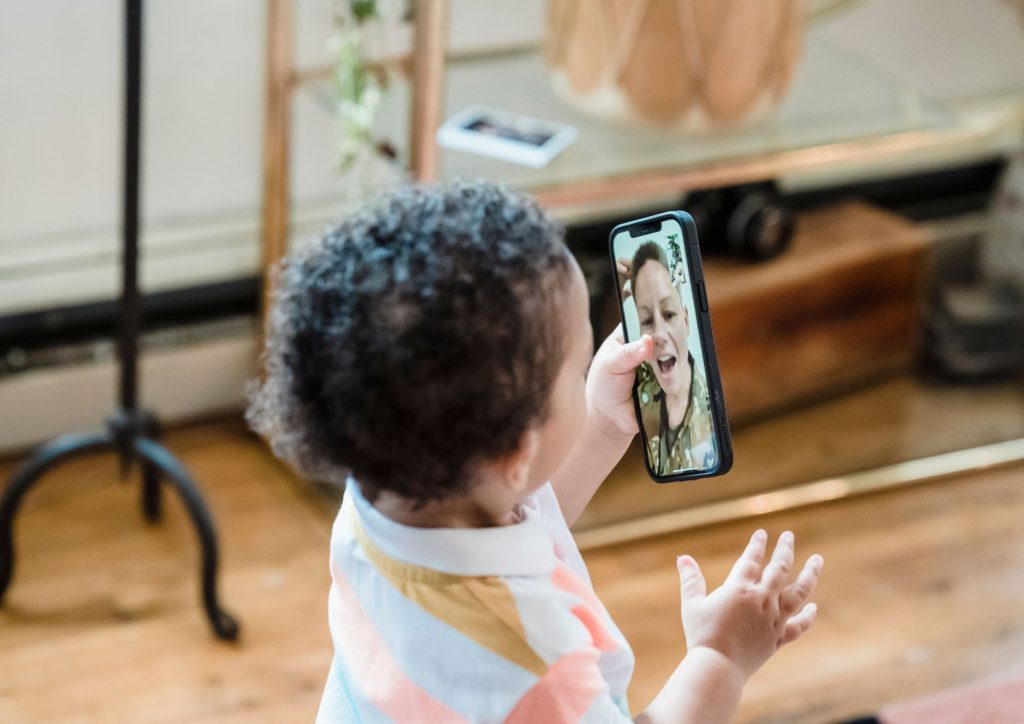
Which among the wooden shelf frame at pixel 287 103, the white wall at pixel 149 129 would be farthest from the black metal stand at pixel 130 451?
the white wall at pixel 149 129

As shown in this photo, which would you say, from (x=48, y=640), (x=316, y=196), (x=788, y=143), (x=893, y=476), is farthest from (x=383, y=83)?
(x=893, y=476)

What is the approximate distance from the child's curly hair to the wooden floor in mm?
883

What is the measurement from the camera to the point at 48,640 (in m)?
1.60

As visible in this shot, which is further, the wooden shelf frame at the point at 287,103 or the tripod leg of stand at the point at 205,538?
the tripod leg of stand at the point at 205,538

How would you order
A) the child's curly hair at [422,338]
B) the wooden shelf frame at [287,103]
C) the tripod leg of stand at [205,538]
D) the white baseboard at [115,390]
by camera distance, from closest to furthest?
the child's curly hair at [422,338] < the wooden shelf frame at [287,103] < the tripod leg of stand at [205,538] < the white baseboard at [115,390]

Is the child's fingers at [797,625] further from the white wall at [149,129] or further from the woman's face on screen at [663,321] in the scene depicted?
the white wall at [149,129]

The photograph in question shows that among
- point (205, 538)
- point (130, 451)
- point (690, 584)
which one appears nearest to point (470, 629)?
point (690, 584)

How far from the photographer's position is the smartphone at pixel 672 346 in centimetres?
80

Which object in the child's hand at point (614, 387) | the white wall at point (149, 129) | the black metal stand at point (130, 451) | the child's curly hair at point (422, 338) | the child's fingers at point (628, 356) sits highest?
the child's curly hair at point (422, 338)

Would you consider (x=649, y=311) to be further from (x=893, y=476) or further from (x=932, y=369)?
(x=932, y=369)

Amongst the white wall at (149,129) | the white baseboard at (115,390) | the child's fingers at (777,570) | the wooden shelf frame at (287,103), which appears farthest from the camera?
the white baseboard at (115,390)

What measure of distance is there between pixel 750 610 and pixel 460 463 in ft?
0.64

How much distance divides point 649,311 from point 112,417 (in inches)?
39.4

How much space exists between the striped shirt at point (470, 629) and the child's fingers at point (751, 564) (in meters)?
0.08
